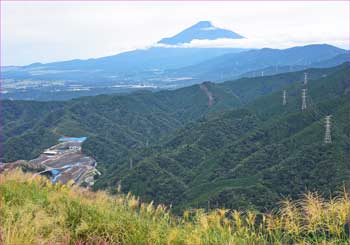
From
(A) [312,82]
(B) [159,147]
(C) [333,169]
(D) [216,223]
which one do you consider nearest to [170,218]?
(D) [216,223]

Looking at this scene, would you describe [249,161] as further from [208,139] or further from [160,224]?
[160,224]

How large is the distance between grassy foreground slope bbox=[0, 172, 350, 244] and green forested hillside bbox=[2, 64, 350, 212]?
5.32 m

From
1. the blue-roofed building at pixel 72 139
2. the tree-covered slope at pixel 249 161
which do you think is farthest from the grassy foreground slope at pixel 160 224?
the blue-roofed building at pixel 72 139

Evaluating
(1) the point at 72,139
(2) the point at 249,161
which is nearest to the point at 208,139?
(2) the point at 249,161

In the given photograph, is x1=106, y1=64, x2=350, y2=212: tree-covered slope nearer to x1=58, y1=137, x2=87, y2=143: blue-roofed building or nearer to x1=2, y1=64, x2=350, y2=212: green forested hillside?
x1=2, y1=64, x2=350, y2=212: green forested hillside

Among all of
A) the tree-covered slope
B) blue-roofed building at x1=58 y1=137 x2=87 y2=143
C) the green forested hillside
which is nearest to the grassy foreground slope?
the green forested hillside

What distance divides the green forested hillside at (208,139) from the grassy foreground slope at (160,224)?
5320mm

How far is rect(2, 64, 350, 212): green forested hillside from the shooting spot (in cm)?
3538

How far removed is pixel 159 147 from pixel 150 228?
58.1 m

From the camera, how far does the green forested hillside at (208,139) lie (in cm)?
3538

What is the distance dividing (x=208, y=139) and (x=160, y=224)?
5366cm

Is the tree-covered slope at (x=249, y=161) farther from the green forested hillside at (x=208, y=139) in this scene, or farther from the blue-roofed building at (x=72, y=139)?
the blue-roofed building at (x=72, y=139)

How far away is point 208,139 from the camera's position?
58188 mm

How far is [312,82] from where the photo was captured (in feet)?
250
